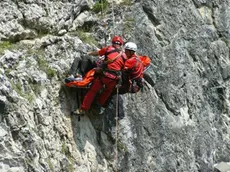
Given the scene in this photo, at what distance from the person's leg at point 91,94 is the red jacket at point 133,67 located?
797 mm

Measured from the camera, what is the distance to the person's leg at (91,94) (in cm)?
1249

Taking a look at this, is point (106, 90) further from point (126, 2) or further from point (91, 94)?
point (126, 2)

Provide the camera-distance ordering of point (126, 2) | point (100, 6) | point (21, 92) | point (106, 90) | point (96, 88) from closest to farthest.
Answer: point (21, 92)
point (96, 88)
point (106, 90)
point (100, 6)
point (126, 2)

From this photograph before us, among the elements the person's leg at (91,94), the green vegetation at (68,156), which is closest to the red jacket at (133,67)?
the person's leg at (91,94)

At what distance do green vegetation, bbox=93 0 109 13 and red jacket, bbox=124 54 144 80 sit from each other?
8.77 feet

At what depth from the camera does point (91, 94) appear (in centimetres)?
1255

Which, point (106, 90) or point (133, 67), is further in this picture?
point (106, 90)

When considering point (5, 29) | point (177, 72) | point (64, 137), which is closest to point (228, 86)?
point (177, 72)

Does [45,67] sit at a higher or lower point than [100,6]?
lower

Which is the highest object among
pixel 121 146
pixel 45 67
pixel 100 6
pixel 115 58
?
pixel 100 6

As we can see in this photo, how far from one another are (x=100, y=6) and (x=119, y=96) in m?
2.84

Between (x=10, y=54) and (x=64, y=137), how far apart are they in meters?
2.48

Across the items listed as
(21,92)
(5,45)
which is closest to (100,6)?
(5,45)

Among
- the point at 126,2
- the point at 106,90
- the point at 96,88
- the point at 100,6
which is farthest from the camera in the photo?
the point at 126,2
